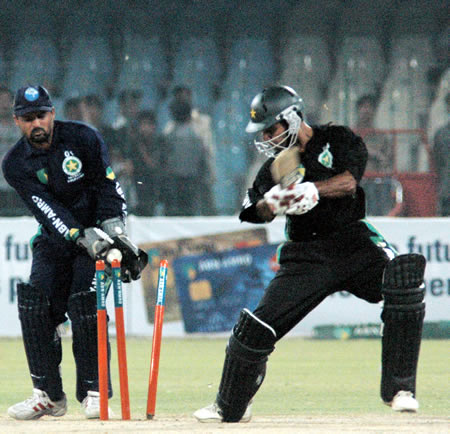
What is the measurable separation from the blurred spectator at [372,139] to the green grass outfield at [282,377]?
2.48 meters

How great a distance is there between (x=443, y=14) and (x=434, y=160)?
2365 mm

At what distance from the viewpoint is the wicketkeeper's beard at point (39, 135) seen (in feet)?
20.2

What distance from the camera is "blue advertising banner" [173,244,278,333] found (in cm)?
1185

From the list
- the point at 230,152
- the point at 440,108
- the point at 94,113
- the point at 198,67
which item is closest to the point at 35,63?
the point at 94,113

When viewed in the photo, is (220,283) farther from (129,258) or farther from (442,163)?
(129,258)

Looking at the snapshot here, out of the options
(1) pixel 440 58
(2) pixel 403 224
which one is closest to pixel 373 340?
(2) pixel 403 224

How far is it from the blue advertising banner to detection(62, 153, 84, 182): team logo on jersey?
227 inches

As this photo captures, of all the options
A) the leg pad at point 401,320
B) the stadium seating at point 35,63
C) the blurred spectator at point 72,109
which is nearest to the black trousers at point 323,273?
the leg pad at point 401,320

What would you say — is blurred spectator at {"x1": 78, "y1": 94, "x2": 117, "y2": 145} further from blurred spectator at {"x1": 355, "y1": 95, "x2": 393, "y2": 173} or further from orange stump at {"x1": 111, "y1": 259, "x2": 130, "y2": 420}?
orange stump at {"x1": 111, "y1": 259, "x2": 130, "y2": 420}

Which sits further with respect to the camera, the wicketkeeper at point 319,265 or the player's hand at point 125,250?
the player's hand at point 125,250

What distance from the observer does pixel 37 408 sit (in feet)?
20.6

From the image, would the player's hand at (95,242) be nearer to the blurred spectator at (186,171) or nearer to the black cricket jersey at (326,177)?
the black cricket jersey at (326,177)

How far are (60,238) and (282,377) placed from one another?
313 centimetres

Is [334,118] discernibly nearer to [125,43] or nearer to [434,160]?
[434,160]
